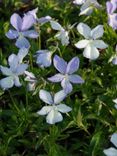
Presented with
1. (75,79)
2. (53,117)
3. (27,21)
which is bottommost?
(53,117)

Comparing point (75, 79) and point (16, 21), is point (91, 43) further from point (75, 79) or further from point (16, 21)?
point (16, 21)

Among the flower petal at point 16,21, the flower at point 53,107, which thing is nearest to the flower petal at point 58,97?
the flower at point 53,107

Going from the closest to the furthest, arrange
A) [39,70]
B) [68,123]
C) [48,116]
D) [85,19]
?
1. [48,116]
2. [68,123]
3. [39,70]
4. [85,19]

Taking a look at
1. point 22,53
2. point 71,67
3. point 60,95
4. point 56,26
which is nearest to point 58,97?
point 60,95

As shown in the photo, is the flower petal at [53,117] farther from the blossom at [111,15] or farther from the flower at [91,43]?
the blossom at [111,15]

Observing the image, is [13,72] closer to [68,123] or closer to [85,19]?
[68,123]

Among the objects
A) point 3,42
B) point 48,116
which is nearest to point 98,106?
point 48,116

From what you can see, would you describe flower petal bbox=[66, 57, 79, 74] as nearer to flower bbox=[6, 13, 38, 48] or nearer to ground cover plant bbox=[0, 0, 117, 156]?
ground cover plant bbox=[0, 0, 117, 156]
